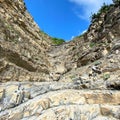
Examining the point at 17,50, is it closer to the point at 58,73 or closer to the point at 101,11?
the point at 58,73

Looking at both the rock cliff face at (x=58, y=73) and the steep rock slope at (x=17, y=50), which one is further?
the steep rock slope at (x=17, y=50)

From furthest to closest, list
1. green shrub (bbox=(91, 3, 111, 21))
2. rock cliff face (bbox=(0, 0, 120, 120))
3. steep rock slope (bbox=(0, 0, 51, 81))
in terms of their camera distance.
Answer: green shrub (bbox=(91, 3, 111, 21)), steep rock slope (bbox=(0, 0, 51, 81)), rock cliff face (bbox=(0, 0, 120, 120))

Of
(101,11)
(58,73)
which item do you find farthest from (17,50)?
(101,11)

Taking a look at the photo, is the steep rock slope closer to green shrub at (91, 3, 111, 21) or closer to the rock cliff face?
the rock cliff face

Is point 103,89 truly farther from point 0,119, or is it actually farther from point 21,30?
point 21,30

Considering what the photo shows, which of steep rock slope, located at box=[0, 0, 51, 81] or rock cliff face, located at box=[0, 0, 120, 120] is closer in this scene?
rock cliff face, located at box=[0, 0, 120, 120]

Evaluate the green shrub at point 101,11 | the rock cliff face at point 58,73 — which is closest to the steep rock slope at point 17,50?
the rock cliff face at point 58,73

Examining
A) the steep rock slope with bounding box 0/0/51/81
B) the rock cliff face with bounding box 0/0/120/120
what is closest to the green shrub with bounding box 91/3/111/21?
the rock cliff face with bounding box 0/0/120/120

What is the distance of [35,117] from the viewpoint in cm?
1068

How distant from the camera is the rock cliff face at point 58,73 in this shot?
11.1m

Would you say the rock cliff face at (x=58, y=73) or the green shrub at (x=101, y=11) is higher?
the green shrub at (x=101, y=11)

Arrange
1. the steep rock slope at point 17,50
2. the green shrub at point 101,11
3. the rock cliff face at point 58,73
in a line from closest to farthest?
1. the rock cliff face at point 58,73
2. the steep rock slope at point 17,50
3. the green shrub at point 101,11

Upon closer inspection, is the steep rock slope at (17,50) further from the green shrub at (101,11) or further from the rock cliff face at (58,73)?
the green shrub at (101,11)

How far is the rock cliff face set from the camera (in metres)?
11.1
